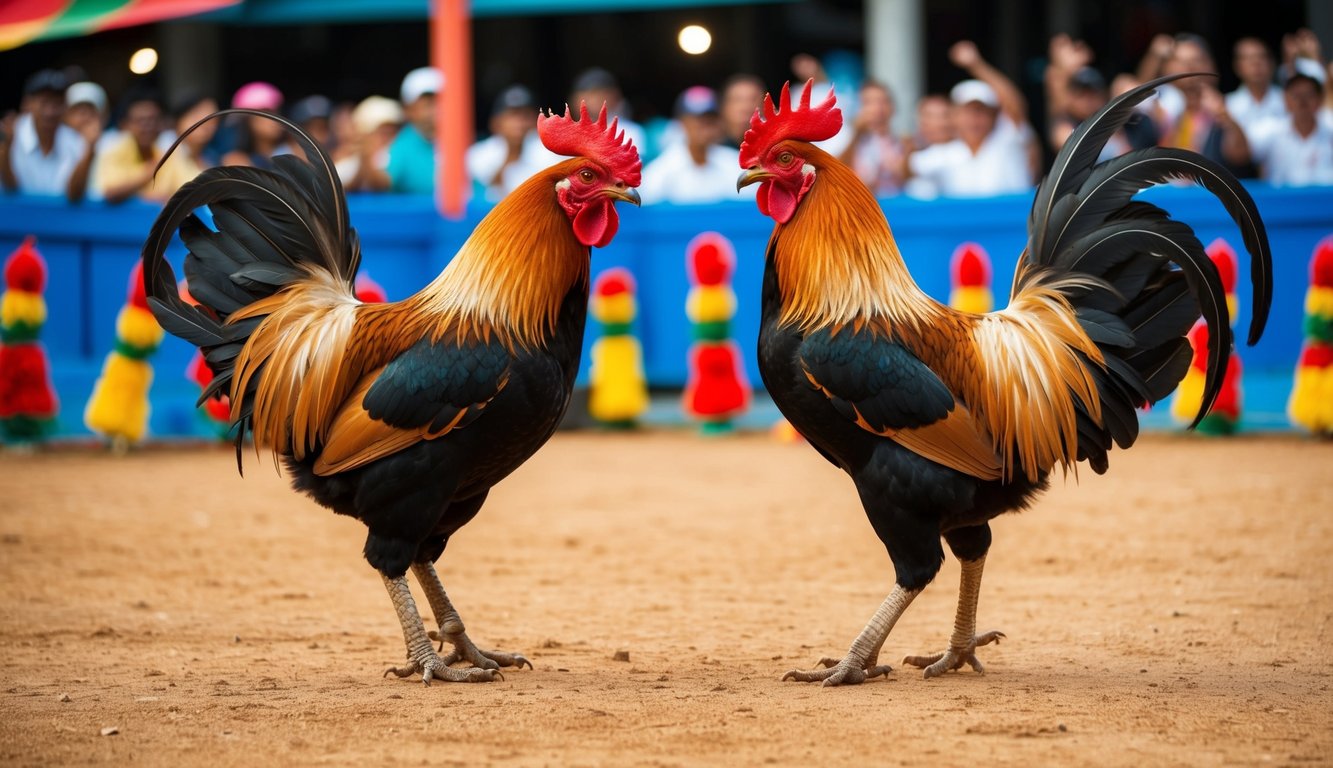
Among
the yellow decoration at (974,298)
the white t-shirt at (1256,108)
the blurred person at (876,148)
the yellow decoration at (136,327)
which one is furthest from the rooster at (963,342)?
the white t-shirt at (1256,108)

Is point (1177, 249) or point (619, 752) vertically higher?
point (1177, 249)

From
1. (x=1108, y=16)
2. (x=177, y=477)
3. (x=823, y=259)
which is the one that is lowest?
(x=177, y=477)

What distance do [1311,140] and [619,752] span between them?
974cm

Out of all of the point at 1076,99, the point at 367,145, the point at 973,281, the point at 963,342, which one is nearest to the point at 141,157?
the point at 367,145

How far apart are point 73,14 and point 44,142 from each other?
1.20m

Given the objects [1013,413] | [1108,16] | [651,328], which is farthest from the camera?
[1108,16]

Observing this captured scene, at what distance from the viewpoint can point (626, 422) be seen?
40.3 feet

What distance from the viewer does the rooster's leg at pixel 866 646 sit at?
472 centimetres

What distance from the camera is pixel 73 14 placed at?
1269 cm

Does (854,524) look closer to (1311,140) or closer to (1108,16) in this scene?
(1311,140)

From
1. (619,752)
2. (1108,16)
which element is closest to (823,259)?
(619,752)

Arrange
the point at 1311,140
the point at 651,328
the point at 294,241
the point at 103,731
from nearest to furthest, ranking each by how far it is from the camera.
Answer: the point at 103,731, the point at 294,241, the point at 1311,140, the point at 651,328

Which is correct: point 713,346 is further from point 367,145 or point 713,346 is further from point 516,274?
point 516,274

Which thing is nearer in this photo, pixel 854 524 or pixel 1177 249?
pixel 1177 249
